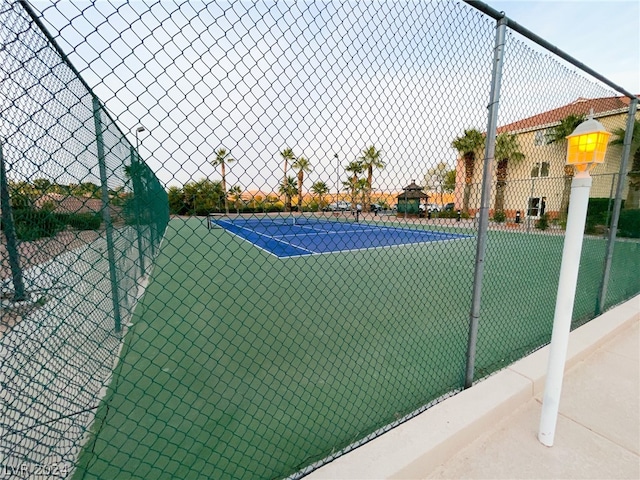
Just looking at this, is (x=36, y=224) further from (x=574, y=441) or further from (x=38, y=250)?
(x=574, y=441)

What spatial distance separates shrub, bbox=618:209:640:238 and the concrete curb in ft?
27.1

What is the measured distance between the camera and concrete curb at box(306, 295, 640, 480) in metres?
1.52

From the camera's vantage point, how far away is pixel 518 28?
208cm

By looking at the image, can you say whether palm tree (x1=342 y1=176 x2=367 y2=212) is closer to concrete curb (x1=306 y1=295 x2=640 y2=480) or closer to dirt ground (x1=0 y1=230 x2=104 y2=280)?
concrete curb (x1=306 y1=295 x2=640 y2=480)

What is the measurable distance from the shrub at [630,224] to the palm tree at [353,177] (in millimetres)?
9388

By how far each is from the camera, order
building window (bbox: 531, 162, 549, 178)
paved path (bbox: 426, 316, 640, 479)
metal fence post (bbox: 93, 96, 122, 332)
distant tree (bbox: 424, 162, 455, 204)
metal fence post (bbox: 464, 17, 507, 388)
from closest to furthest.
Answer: paved path (bbox: 426, 316, 640, 479) < metal fence post (bbox: 464, 17, 507, 388) < distant tree (bbox: 424, 162, 455, 204) < metal fence post (bbox: 93, 96, 122, 332) < building window (bbox: 531, 162, 549, 178)

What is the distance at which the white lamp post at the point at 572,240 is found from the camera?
1501 millimetres

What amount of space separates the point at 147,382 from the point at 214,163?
2.08 m

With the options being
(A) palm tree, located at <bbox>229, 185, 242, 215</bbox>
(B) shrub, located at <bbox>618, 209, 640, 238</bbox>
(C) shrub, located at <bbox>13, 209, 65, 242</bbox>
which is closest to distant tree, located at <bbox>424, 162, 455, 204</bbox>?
(A) palm tree, located at <bbox>229, 185, 242, 215</bbox>

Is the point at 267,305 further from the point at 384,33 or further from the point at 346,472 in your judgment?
the point at 384,33

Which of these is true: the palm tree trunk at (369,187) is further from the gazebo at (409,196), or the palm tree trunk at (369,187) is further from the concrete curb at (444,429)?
Result: the concrete curb at (444,429)

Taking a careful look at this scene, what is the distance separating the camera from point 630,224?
331 inches

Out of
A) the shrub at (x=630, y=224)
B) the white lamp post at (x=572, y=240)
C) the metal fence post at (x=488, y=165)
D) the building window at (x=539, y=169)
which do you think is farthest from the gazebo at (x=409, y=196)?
the shrub at (x=630, y=224)

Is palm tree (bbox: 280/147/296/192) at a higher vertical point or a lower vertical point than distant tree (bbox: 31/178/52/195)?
higher
